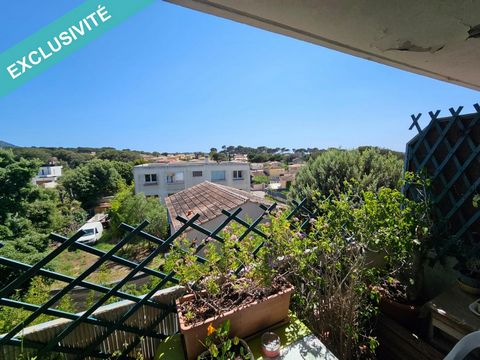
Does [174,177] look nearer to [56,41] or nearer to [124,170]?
[124,170]

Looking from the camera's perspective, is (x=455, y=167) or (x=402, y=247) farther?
(x=455, y=167)

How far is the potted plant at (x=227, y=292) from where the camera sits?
1.20 m

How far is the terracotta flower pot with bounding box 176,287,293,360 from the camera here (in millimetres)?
1157

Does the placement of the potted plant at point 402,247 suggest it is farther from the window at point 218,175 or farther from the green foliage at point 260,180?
the green foliage at point 260,180

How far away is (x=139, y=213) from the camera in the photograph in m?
13.1

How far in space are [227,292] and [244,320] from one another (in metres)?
0.18

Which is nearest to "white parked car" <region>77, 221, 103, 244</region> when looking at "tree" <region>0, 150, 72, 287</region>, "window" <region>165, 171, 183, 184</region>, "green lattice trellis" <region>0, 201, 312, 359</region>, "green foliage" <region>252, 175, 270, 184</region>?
"tree" <region>0, 150, 72, 287</region>

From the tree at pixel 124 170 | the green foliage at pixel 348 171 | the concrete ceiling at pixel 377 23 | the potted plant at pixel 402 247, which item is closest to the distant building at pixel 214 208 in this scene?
the green foliage at pixel 348 171

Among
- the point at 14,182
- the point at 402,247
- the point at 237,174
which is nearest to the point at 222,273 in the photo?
the point at 402,247

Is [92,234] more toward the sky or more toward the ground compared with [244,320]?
more toward the ground

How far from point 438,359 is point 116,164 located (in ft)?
111

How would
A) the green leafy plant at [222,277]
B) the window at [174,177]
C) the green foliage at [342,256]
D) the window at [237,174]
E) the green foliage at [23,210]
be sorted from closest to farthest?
the green leafy plant at [222,277], the green foliage at [342,256], the green foliage at [23,210], the window at [174,177], the window at [237,174]

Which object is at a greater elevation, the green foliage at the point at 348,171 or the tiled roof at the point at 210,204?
→ the green foliage at the point at 348,171

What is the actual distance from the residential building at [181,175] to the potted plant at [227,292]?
64.0 feet
